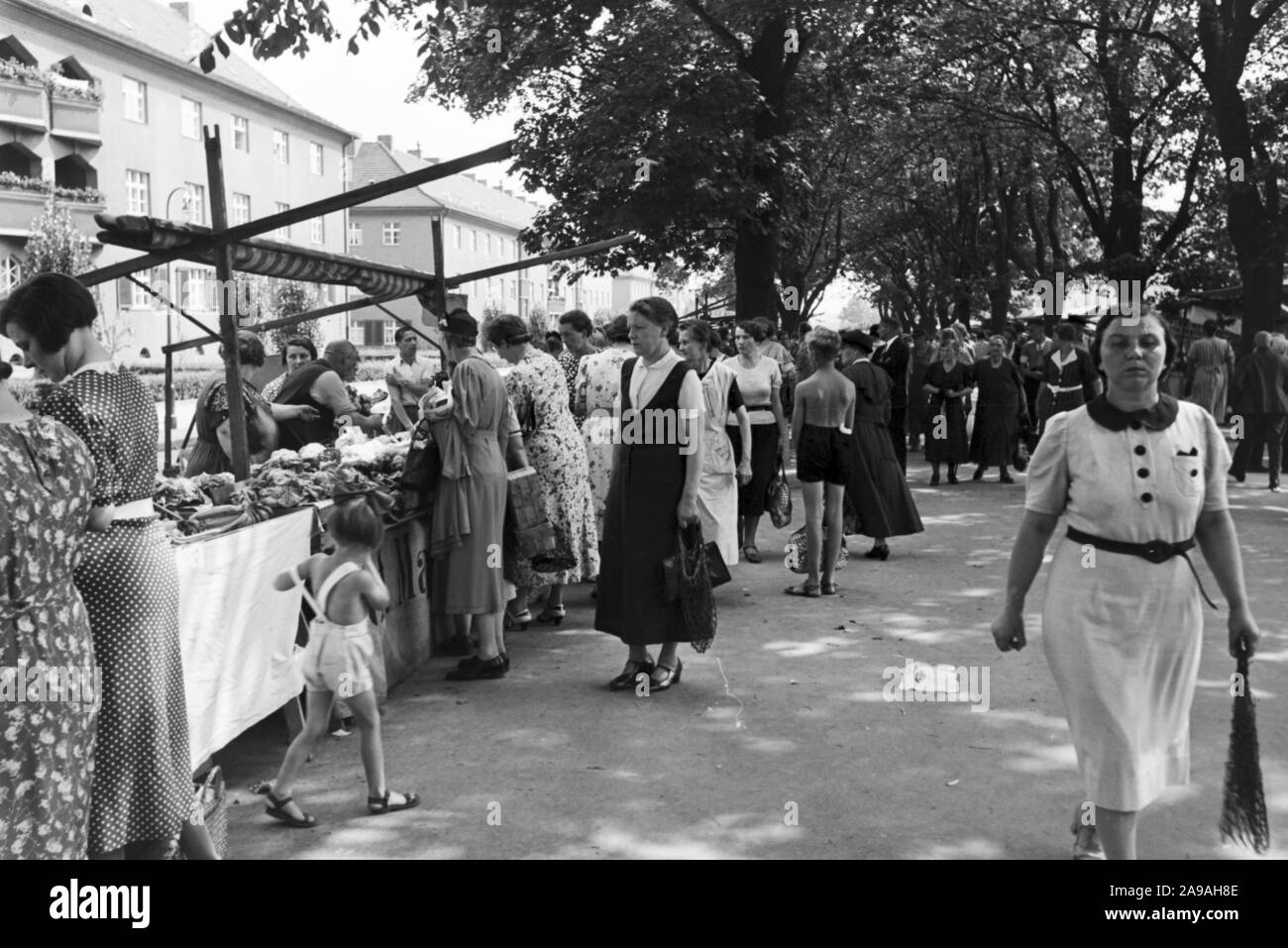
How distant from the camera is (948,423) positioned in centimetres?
1717

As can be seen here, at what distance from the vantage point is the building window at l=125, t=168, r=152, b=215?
48.9m

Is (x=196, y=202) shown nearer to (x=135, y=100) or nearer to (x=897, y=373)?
(x=135, y=100)

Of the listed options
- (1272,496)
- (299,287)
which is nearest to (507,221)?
(299,287)

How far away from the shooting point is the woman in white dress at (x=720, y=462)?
956 cm

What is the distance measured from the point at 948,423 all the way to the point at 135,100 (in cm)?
4209

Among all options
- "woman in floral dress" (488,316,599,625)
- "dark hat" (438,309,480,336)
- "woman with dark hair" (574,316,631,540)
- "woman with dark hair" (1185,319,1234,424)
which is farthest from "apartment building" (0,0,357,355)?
"dark hat" (438,309,480,336)

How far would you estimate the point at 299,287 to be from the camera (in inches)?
2202

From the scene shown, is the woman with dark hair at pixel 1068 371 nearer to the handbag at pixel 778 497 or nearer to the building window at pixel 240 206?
the handbag at pixel 778 497

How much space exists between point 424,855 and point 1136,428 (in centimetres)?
→ 282

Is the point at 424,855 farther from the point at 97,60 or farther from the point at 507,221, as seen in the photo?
the point at 507,221

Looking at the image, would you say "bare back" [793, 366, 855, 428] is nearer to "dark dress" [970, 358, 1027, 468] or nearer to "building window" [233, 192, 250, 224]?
"dark dress" [970, 358, 1027, 468]

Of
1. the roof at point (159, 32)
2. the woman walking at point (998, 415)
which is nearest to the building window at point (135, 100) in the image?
the roof at point (159, 32)

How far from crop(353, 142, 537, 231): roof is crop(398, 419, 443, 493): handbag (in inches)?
2714

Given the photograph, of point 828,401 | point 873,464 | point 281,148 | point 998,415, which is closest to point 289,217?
point 828,401
